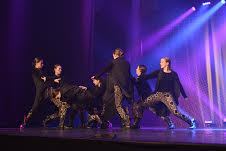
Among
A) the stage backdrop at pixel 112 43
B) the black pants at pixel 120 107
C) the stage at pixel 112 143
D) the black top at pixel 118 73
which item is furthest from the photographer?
the stage backdrop at pixel 112 43

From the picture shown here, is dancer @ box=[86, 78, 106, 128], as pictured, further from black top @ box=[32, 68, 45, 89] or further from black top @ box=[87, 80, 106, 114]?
black top @ box=[32, 68, 45, 89]

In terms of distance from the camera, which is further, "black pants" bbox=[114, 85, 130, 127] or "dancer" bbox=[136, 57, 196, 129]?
"dancer" bbox=[136, 57, 196, 129]

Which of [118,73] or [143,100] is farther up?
[118,73]

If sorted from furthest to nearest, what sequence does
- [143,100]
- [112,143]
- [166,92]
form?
[143,100] < [166,92] < [112,143]

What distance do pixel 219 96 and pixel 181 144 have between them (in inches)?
289

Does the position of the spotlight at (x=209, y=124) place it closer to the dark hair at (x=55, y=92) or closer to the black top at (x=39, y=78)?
the dark hair at (x=55, y=92)

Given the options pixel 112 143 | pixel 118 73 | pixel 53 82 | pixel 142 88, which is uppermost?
pixel 118 73

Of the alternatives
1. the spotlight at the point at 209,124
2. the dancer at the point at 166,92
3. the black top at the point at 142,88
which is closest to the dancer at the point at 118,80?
the black top at the point at 142,88

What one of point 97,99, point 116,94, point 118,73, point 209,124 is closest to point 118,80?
point 118,73

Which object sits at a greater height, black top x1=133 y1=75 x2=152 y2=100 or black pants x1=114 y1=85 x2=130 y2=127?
black top x1=133 y1=75 x2=152 y2=100

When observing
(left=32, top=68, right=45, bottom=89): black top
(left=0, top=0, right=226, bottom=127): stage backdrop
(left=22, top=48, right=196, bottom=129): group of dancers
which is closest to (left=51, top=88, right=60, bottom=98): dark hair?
(left=22, top=48, right=196, bottom=129): group of dancers

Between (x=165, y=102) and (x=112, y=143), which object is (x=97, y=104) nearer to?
(x=165, y=102)

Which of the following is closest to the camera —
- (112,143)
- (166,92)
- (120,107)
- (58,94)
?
(112,143)

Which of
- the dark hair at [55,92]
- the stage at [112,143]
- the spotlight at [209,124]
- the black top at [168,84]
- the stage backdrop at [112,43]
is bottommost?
the spotlight at [209,124]
